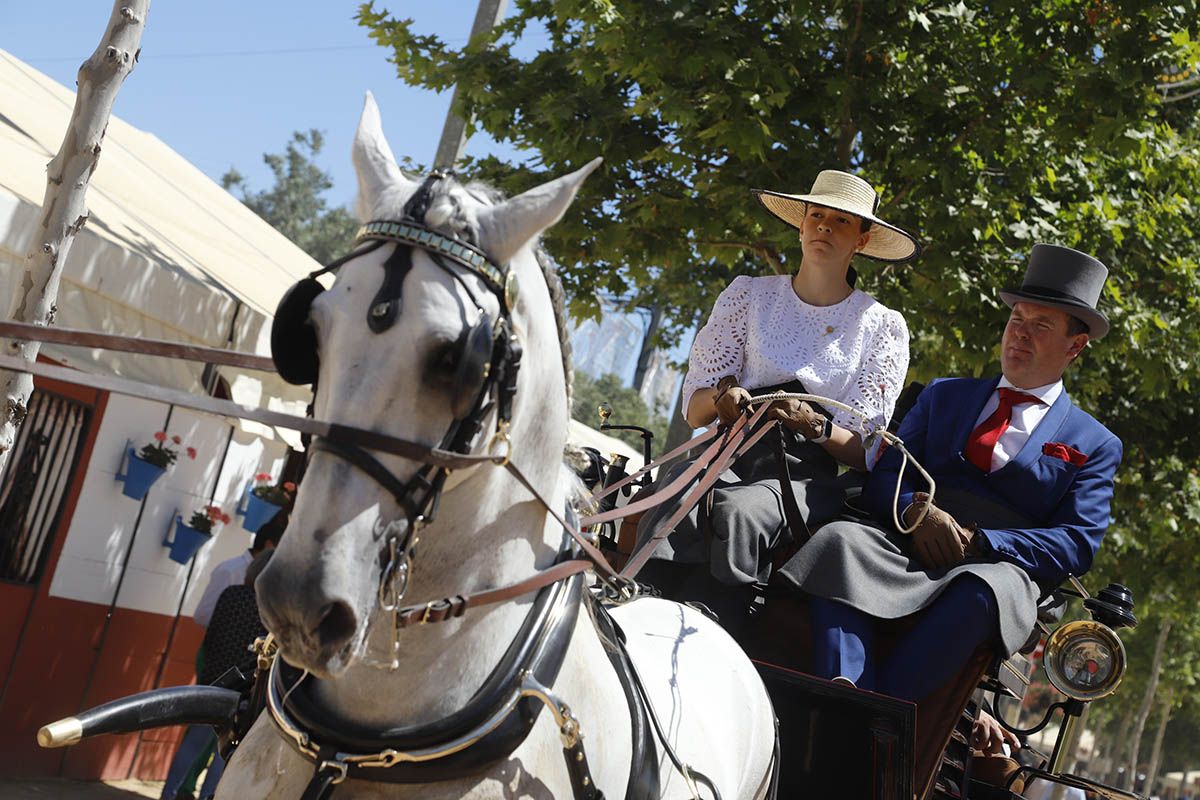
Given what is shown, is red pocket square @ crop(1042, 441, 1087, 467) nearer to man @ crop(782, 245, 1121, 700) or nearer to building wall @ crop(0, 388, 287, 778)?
man @ crop(782, 245, 1121, 700)

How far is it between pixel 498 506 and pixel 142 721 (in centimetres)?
96

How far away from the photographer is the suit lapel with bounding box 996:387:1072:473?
14.3ft

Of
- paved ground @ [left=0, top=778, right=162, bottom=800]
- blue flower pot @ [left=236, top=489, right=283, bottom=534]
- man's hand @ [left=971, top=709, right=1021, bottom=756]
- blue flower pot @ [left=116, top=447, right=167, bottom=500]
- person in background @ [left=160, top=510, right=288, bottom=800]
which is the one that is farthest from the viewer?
blue flower pot @ [left=236, top=489, right=283, bottom=534]

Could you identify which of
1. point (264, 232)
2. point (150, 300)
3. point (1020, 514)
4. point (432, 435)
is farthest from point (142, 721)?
point (264, 232)

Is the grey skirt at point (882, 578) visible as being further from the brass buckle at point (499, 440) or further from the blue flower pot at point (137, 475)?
the blue flower pot at point (137, 475)

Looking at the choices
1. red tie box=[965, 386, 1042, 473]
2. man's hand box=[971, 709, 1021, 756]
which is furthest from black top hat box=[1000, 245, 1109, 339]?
man's hand box=[971, 709, 1021, 756]

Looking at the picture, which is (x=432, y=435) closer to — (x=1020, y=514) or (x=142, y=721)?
(x=142, y=721)

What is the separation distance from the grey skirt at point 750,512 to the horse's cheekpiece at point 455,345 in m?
1.65

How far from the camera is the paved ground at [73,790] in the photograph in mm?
7918

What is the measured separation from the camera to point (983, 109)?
31.1 feet

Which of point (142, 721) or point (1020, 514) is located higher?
point (1020, 514)

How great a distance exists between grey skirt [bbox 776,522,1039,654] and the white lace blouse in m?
0.54

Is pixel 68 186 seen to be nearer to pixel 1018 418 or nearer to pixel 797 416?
pixel 797 416

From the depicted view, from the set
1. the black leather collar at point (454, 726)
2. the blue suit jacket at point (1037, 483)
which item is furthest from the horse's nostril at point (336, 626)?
the blue suit jacket at point (1037, 483)
